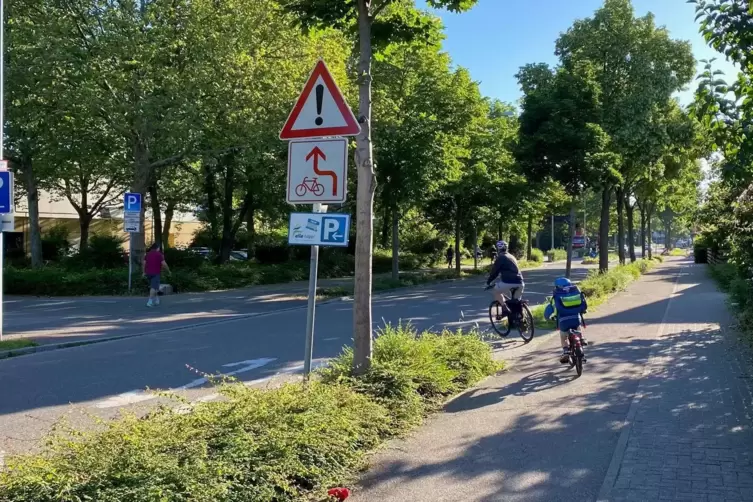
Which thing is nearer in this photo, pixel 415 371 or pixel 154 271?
pixel 415 371

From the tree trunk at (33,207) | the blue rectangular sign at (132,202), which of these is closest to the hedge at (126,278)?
the tree trunk at (33,207)

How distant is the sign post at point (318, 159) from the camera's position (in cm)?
542

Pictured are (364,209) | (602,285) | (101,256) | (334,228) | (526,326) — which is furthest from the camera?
(101,256)

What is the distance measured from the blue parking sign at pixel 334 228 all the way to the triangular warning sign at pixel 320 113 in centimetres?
70

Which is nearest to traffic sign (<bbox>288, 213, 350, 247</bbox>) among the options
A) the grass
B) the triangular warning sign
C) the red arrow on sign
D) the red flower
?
the red arrow on sign

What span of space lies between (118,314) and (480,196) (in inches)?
819

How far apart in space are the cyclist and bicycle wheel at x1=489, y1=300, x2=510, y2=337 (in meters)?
0.25

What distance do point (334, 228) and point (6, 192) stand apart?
7.83 m

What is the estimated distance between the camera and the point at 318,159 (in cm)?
549

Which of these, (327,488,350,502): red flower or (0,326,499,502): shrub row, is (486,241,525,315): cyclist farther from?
(327,488,350,502): red flower

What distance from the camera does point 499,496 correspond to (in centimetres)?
425

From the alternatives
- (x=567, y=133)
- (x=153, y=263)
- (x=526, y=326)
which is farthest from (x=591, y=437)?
(x=567, y=133)

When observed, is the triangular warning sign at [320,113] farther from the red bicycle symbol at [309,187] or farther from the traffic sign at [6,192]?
the traffic sign at [6,192]

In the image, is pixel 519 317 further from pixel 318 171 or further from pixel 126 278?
pixel 126 278
